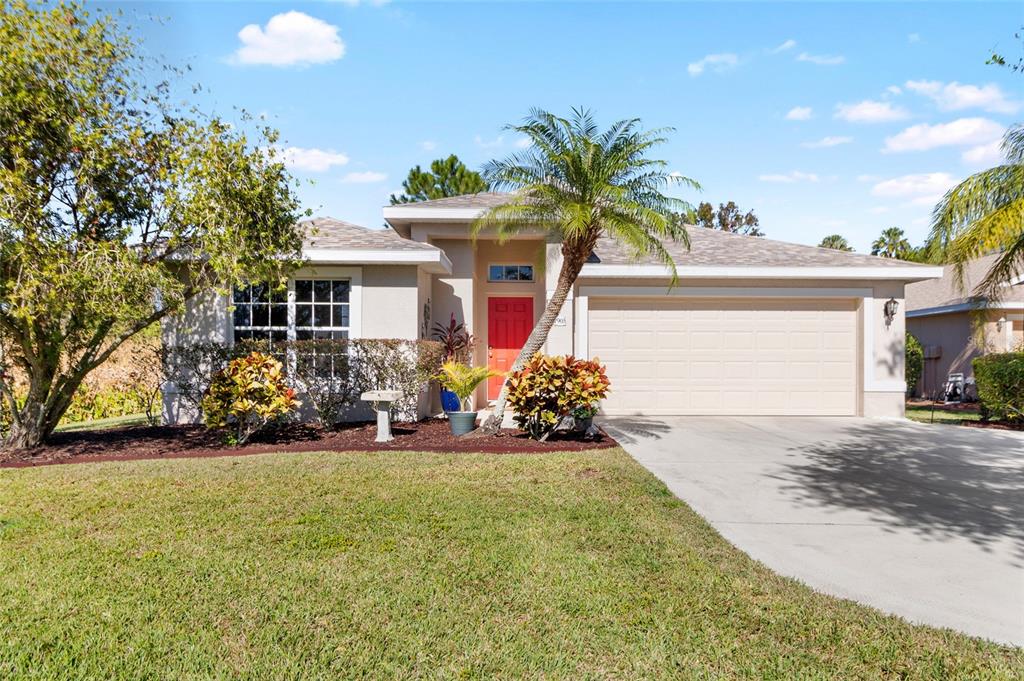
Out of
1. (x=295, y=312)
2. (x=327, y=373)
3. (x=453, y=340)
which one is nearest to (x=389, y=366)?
(x=327, y=373)

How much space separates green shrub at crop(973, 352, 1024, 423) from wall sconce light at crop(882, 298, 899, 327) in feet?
6.39

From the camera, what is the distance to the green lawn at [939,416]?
38.9 feet

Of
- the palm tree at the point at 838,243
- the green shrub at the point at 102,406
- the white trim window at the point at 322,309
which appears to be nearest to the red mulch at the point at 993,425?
the white trim window at the point at 322,309

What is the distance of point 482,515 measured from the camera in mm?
4992

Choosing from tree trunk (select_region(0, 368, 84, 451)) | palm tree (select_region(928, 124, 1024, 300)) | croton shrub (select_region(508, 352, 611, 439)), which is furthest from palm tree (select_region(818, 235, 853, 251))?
tree trunk (select_region(0, 368, 84, 451))

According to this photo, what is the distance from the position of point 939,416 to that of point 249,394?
13895mm

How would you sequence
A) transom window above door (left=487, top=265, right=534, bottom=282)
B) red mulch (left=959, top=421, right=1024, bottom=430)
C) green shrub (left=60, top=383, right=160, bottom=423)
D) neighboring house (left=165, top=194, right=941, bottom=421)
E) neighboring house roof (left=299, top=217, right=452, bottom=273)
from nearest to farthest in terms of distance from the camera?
neighboring house roof (left=299, top=217, right=452, bottom=273), red mulch (left=959, top=421, right=1024, bottom=430), neighboring house (left=165, top=194, right=941, bottom=421), transom window above door (left=487, top=265, right=534, bottom=282), green shrub (left=60, top=383, right=160, bottom=423)

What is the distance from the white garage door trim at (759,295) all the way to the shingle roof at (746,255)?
525 millimetres

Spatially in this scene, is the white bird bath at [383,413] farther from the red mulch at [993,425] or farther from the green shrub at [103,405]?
the red mulch at [993,425]

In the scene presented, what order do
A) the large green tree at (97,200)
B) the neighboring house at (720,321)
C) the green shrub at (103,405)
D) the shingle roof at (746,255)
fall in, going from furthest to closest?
1. the green shrub at (103,405)
2. the shingle roof at (746,255)
3. the neighboring house at (720,321)
4. the large green tree at (97,200)

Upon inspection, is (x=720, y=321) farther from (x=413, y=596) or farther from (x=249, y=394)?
(x=413, y=596)

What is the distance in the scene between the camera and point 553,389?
8.26 metres

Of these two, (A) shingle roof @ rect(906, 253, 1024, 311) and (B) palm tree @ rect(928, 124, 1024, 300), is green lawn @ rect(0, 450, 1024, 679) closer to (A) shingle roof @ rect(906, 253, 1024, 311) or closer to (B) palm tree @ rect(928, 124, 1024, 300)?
(B) palm tree @ rect(928, 124, 1024, 300)

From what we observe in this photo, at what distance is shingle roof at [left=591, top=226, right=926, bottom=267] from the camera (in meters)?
11.8
